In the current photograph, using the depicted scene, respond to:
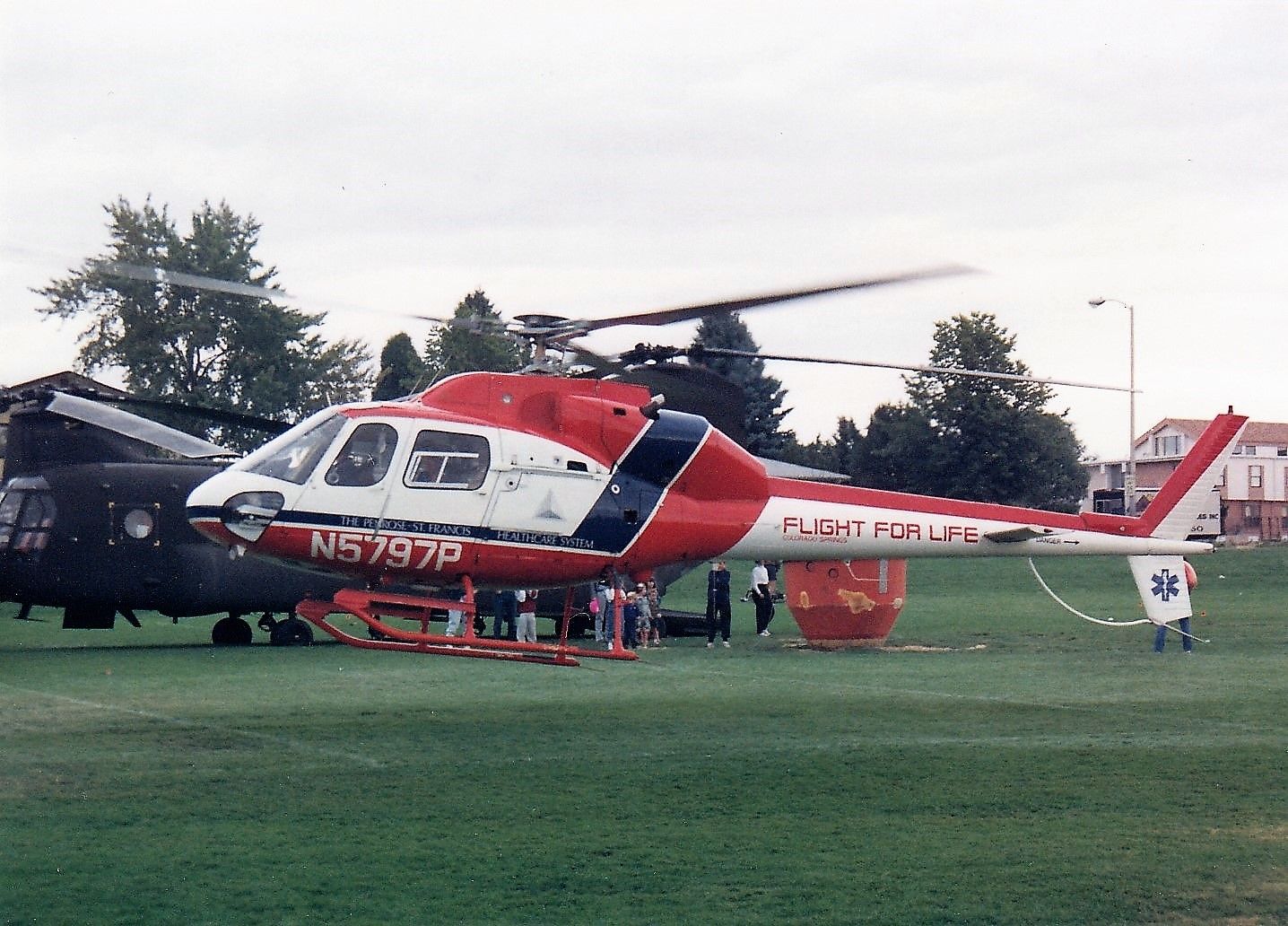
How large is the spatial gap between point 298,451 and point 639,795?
5.52m

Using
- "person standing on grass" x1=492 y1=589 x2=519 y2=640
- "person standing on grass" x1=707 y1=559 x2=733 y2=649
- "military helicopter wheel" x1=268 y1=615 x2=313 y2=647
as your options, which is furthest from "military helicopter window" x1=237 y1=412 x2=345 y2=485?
"person standing on grass" x1=707 y1=559 x2=733 y2=649

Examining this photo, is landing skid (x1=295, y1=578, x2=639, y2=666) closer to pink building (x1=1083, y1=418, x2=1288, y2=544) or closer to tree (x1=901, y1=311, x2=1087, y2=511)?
tree (x1=901, y1=311, x2=1087, y2=511)

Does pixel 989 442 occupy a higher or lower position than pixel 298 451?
higher

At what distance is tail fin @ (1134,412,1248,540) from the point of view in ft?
64.5

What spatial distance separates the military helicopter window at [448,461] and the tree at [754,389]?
5017 centimetres

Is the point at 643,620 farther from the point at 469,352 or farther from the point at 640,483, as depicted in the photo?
the point at 469,352

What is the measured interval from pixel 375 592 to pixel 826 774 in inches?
221

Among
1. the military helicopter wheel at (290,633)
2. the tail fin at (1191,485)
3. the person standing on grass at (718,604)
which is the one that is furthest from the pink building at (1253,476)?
the tail fin at (1191,485)

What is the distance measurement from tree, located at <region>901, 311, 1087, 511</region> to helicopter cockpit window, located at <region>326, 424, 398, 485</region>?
61.7 metres

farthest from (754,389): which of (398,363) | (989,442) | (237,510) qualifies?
(237,510)

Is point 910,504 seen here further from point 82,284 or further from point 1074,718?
point 82,284

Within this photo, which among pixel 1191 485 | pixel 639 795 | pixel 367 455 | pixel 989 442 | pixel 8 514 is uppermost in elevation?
pixel 989 442

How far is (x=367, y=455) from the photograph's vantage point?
16.0m

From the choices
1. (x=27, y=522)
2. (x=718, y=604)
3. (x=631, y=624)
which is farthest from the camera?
(x=718, y=604)
